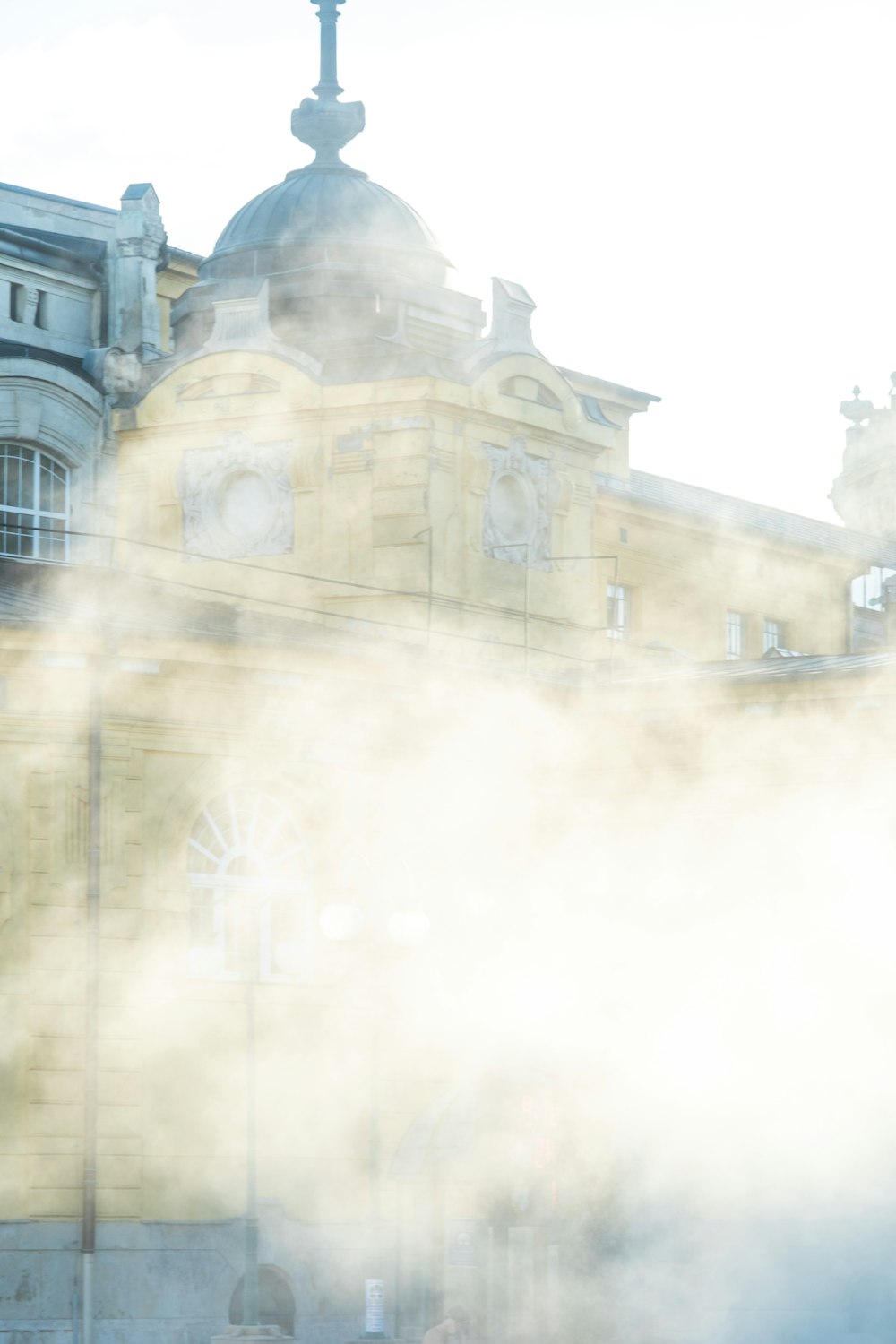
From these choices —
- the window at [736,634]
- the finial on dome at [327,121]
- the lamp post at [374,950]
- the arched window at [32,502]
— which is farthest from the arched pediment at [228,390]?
the lamp post at [374,950]

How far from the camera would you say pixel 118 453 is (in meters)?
28.7

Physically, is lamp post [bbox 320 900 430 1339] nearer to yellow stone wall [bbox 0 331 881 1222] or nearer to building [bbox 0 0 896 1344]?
building [bbox 0 0 896 1344]

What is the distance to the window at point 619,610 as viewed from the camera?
32094mm

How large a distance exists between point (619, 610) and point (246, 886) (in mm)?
13045

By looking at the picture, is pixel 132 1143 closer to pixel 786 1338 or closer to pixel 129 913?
pixel 129 913

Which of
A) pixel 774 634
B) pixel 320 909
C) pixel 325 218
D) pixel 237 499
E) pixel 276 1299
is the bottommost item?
pixel 276 1299

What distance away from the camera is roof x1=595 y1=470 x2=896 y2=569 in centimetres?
3266

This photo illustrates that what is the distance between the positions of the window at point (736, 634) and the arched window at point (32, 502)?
36.2ft

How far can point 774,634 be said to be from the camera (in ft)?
119

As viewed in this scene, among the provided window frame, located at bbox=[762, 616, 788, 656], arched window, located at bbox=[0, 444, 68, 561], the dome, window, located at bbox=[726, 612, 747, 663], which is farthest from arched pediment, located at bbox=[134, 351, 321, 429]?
window frame, located at bbox=[762, 616, 788, 656]

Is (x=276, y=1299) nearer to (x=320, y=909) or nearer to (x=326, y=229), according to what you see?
(x=320, y=909)

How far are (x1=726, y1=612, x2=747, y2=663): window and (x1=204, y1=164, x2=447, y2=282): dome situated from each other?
24.7ft

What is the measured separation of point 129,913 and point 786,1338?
6641 millimetres

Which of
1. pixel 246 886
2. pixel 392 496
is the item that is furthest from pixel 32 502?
pixel 246 886
